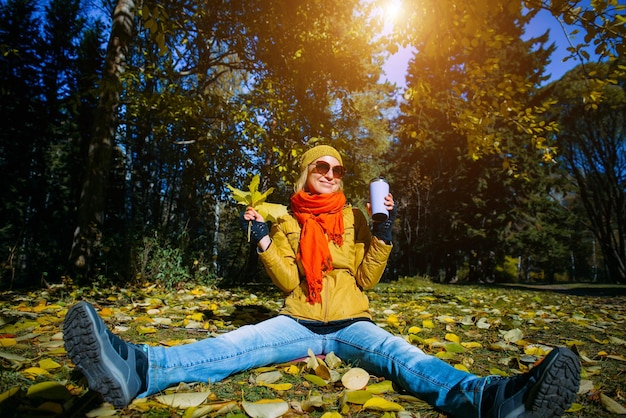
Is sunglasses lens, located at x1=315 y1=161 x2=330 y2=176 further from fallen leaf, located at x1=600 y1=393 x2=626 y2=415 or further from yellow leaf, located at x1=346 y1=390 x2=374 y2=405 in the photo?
fallen leaf, located at x1=600 y1=393 x2=626 y2=415

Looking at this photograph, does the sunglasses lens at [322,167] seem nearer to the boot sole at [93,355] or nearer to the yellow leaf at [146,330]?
the boot sole at [93,355]

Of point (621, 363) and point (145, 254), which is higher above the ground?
point (145, 254)

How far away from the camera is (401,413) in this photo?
129cm

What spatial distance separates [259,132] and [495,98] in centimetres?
335

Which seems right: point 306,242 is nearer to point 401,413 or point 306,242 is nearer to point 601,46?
point 401,413

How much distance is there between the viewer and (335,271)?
2.11 metres

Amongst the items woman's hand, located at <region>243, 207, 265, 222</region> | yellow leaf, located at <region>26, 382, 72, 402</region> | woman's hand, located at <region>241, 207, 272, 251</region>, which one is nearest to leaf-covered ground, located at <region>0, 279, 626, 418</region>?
yellow leaf, located at <region>26, 382, 72, 402</region>

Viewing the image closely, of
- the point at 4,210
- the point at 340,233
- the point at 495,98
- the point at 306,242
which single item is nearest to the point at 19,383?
the point at 306,242

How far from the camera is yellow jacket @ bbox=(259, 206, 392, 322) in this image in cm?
199

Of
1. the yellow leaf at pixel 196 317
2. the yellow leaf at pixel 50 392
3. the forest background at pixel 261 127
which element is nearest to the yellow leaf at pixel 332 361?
the yellow leaf at pixel 50 392

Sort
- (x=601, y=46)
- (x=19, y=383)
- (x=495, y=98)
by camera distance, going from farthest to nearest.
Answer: (x=495, y=98)
(x=601, y=46)
(x=19, y=383)

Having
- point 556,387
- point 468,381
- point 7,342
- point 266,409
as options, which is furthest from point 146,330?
point 556,387

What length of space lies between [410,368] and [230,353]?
33.0 inches

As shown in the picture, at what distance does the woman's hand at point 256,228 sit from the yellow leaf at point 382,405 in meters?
1.04
